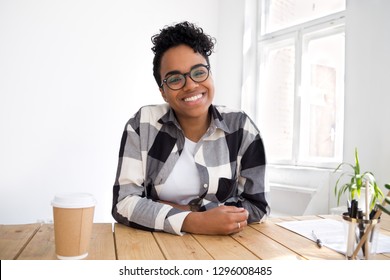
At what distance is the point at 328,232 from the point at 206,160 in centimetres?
43

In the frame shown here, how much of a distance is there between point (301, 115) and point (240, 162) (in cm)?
188

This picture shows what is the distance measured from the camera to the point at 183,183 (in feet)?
3.81

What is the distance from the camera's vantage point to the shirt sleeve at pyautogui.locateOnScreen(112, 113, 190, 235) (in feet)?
3.03

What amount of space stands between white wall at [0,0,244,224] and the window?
1.03 metres

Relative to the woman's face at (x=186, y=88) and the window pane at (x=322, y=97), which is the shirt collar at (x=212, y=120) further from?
the window pane at (x=322, y=97)

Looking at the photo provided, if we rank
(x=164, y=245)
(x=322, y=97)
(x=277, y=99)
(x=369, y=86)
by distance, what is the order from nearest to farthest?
1. (x=164, y=245)
2. (x=369, y=86)
3. (x=322, y=97)
4. (x=277, y=99)

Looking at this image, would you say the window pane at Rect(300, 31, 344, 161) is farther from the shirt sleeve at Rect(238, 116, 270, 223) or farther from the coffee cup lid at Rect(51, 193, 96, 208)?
the coffee cup lid at Rect(51, 193, 96, 208)

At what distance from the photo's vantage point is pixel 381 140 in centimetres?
218

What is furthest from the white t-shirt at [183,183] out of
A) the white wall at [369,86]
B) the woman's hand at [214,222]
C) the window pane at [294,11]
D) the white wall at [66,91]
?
the window pane at [294,11]

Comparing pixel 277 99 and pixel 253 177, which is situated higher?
pixel 277 99

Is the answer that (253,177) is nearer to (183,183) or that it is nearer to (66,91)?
(183,183)

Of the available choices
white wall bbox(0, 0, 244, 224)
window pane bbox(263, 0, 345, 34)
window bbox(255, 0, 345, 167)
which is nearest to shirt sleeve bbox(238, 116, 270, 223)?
window bbox(255, 0, 345, 167)

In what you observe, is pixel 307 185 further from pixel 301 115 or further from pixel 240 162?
pixel 240 162

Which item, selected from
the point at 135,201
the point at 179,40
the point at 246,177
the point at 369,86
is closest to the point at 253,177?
the point at 246,177
